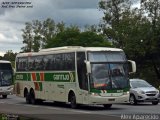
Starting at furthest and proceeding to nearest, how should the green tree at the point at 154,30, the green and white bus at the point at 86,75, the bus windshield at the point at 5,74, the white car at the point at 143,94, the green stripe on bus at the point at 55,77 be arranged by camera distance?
the green tree at the point at 154,30 → the bus windshield at the point at 5,74 → the white car at the point at 143,94 → the green stripe on bus at the point at 55,77 → the green and white bus at the point at 86,75

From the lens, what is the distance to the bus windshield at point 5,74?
42.7m

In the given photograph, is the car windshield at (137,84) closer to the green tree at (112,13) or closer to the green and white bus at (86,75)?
the green and white bus at (86,75)

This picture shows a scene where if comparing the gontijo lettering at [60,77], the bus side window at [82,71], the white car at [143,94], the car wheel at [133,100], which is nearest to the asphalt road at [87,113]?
the bus side window at [82,71]

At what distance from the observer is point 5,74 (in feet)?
141

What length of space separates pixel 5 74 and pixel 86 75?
18391 millimetres

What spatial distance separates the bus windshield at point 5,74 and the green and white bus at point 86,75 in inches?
479

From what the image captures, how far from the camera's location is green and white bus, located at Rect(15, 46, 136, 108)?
25422mm

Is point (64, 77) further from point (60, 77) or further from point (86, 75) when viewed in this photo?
point (86, 75)

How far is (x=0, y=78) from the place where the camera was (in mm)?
42531

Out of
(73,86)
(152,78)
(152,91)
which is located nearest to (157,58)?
(152,78)

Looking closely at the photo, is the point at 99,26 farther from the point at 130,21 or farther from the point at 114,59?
the point at 114,59

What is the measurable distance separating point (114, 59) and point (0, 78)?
60.2 feet

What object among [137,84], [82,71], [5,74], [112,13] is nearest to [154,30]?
[112,13]

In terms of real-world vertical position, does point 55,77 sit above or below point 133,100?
above
